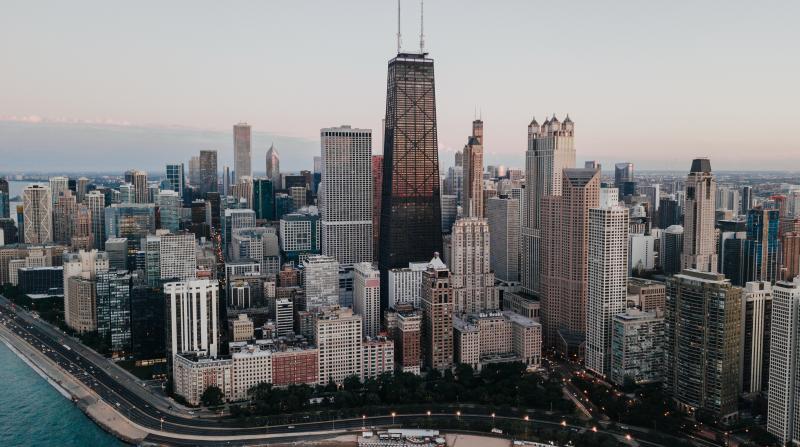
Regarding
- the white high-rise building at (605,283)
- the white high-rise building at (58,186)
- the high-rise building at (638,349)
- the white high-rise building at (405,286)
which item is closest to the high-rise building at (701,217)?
the white high-rise building at (605,283)

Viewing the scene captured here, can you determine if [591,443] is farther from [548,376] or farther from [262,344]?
[262,344]

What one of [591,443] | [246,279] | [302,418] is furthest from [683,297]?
[246,279]

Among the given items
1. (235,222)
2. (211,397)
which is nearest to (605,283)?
(211,397)

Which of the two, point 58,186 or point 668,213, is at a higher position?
point 58,186

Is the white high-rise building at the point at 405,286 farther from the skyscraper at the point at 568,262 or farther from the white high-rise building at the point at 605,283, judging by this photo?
the white high-rise building at the point at 605,283

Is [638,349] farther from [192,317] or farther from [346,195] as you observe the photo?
[346,195]
